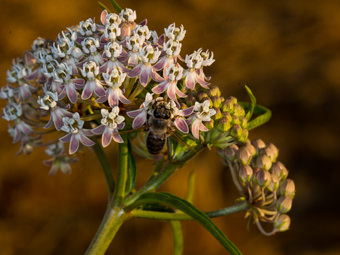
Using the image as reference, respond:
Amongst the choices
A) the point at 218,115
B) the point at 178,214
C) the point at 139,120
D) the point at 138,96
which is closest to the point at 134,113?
the point at 139,120

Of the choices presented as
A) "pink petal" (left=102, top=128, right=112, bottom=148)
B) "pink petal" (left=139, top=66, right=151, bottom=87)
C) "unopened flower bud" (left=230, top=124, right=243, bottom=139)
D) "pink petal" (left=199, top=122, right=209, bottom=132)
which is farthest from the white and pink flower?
"unopened flower bud" (left=230, top=124, right=243, bottom=139)

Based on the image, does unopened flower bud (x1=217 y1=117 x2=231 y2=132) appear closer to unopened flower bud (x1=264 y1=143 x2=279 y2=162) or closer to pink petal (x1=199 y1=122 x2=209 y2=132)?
pink petal (x1=199 y1=122 x2=209 y2=132)

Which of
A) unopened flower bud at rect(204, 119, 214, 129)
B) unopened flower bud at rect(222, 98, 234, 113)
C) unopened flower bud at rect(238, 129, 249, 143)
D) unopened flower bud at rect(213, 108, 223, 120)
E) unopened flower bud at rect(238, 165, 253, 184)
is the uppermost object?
unopened flower bud at rect(222, 98, 234, 113)

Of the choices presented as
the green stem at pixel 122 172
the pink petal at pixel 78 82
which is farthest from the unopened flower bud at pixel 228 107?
the pink petal at pixel 78 82

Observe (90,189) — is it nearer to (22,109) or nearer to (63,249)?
(63,249)

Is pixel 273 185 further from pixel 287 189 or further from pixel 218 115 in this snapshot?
pixel 218 115

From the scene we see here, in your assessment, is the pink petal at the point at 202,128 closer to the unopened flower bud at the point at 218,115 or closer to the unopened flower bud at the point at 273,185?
the unopened flower bud at the point at 218,115
